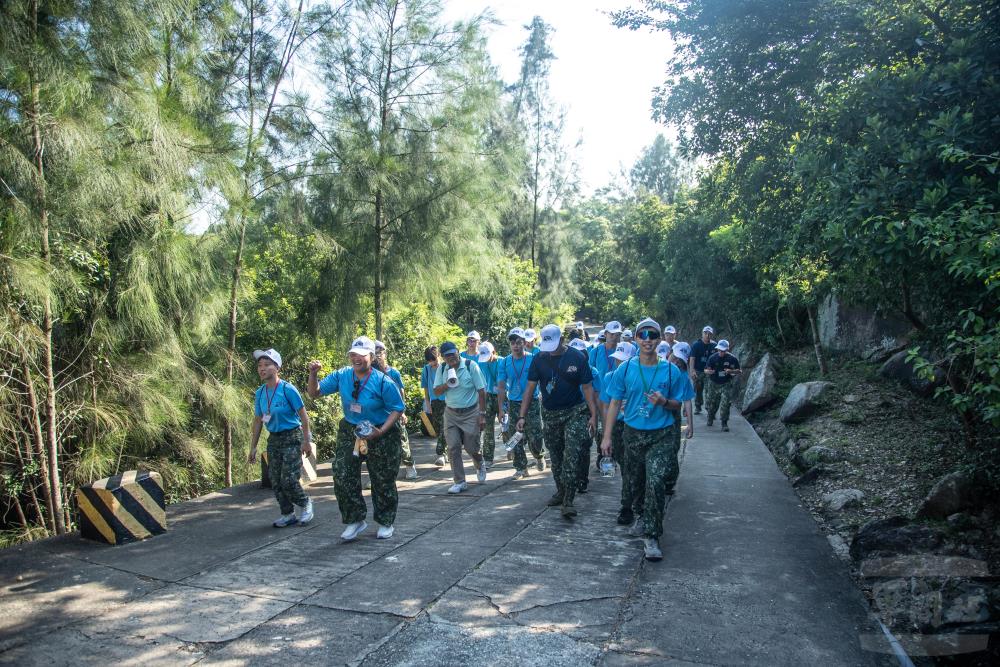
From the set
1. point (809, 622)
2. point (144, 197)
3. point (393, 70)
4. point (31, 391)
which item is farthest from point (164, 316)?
point (809, 622)

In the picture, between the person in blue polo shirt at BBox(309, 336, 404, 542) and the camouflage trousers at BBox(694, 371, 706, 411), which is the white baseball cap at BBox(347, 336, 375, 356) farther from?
the camouflage trousers at BBox(694, 371, 706, 411)

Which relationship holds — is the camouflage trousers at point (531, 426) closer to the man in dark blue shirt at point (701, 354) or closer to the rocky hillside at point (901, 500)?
the rocky hillside at point (901, 500)

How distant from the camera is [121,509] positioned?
5871mm

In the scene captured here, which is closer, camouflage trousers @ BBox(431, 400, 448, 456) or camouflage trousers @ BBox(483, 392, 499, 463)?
camouflage trousers @ BBox(483, 392, 499, 463)

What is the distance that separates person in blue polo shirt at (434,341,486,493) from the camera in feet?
25.4

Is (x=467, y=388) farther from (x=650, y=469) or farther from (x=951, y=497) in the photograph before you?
(x=951, y=497)

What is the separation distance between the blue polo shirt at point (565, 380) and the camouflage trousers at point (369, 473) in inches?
61.4

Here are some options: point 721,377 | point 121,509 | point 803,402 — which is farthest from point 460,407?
point 803,402

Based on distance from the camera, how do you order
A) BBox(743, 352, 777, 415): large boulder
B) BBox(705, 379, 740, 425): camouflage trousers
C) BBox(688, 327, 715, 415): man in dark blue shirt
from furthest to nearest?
BBox(743, 352, 777, 415): large boulder
BBox(688, 327, 715, 415): man in dark blue shirt
BBox(705, 379, 740, 425): camouflage trousers

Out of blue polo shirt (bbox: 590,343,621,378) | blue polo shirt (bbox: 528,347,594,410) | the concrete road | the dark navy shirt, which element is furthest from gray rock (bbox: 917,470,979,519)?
the dark navy shirt

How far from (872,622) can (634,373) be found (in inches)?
96.7

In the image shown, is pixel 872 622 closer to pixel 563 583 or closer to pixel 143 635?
pixel 563 583

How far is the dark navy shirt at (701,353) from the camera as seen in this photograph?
12.7 metres

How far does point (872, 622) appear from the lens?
418cm
